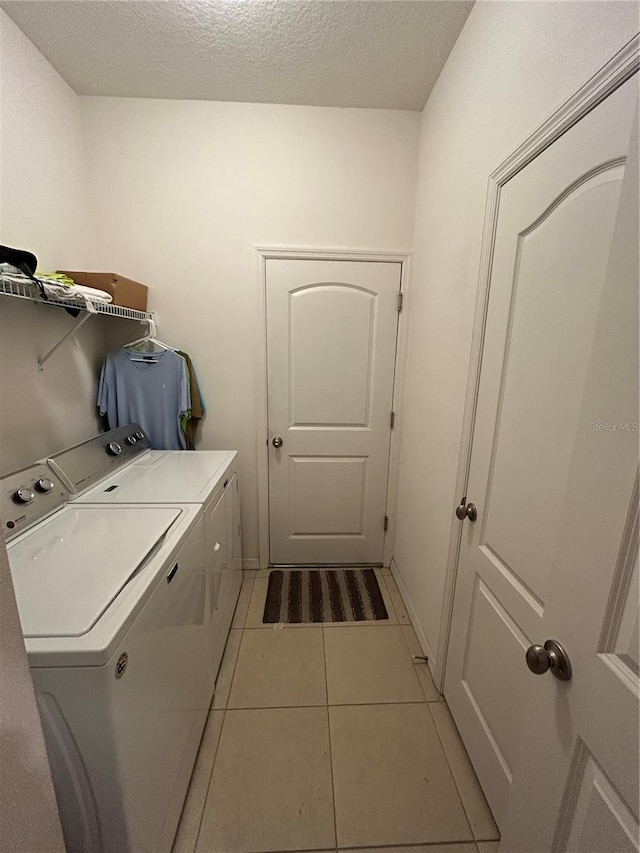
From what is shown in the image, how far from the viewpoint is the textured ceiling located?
1316 millimetres

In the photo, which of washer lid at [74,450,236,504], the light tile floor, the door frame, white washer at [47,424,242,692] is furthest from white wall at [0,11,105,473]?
the light tile floor

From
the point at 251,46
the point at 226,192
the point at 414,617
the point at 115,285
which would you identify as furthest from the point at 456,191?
the point at 414,617

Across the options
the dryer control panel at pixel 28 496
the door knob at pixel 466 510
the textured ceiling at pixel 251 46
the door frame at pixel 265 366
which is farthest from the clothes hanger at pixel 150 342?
the door knob at pixel 466 510

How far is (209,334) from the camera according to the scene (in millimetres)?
2053

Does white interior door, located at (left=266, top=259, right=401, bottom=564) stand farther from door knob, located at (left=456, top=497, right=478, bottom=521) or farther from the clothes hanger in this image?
door knob, located at (left=456, top=497, right=478, bottom=521)

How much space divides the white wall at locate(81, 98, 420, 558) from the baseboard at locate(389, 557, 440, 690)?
1849mm

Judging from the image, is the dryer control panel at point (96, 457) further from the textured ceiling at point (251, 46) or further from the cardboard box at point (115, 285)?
the textured ceiling at point (251, 46)

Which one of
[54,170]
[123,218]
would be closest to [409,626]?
[123,218]

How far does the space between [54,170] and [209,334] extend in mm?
1007

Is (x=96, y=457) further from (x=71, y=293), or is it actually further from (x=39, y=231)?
(x=39, y=231)

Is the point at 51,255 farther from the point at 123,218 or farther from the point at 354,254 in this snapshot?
the point at 354,254

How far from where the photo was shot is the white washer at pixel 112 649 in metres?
0.68

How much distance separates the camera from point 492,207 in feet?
3.69

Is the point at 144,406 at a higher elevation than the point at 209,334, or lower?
lower
